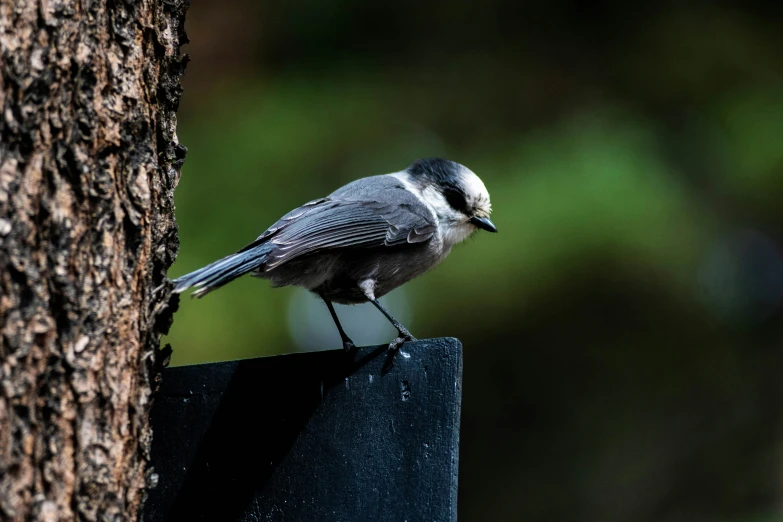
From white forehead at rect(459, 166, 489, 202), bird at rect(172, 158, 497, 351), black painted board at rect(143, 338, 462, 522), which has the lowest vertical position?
black painted board at rect(143, 338, 462, 522)

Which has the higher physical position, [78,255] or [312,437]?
[78,255]

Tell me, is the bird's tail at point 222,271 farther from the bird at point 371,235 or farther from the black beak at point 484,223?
the black beak at point 484,223

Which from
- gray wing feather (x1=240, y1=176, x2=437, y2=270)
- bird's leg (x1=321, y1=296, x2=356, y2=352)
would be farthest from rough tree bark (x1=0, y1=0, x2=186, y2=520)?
bird's leg (x1=321, y1=296, x2=356, y2=352)

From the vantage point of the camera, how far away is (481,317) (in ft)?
14.3

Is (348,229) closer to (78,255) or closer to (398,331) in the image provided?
(398,331)

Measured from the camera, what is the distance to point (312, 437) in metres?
1.91

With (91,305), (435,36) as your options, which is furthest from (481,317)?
(91,305)

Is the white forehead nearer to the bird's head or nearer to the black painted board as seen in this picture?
Answer: the bird's head

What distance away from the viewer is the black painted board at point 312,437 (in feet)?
5.83

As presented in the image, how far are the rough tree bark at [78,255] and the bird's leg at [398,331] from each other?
49 centimetres

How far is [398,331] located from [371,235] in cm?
49

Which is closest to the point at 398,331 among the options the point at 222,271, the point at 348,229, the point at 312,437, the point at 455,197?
the point at 348,229

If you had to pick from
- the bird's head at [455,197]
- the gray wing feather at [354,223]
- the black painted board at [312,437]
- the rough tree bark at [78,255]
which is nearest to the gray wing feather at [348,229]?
the gray wing feather at [354,223]

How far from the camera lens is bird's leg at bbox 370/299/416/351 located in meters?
1.86
